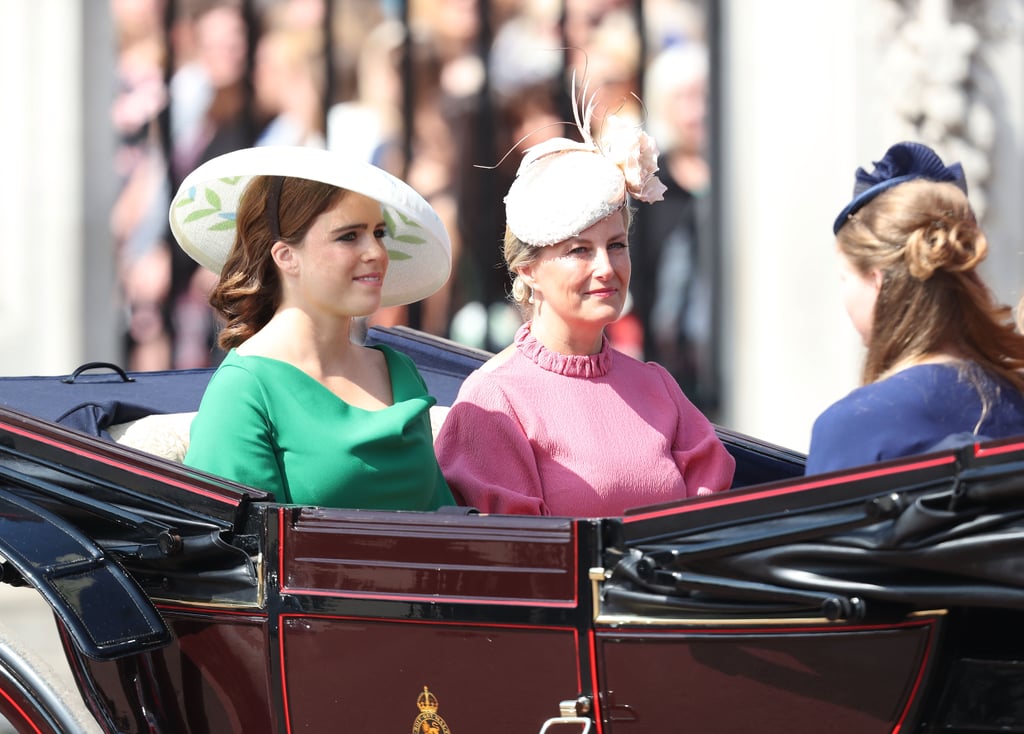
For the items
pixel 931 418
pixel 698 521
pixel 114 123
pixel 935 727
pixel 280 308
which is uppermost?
pixel 114 123

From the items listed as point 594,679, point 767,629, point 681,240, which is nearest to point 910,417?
point 767,629

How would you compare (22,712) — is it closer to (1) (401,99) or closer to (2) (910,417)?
(2) (910,417)

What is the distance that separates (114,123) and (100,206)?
0.32m

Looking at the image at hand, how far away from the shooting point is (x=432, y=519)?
1.90 meters

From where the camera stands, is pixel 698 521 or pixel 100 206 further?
pixel 100 206

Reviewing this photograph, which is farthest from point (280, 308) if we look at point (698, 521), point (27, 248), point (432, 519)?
point (27, 248)

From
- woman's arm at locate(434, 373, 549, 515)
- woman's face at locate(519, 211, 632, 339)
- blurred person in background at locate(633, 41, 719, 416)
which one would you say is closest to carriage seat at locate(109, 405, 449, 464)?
woman's arm at locate(434, 373, 549, 515)

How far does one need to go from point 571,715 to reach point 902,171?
0.92 m

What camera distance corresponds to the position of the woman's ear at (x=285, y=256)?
230 centimetres

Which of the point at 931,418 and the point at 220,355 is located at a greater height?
the point at 220,355

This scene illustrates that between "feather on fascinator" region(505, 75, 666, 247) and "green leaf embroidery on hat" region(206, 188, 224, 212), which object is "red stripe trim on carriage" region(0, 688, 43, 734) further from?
"feather on fascinator" region(505, 75, 666, 247)

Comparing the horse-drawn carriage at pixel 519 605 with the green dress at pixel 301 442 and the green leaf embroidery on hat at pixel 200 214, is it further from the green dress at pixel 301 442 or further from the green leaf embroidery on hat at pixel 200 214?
the green leaf embroidery on hat at pixel 200 214

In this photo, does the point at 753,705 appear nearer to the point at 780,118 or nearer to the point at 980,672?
the point at 980,672

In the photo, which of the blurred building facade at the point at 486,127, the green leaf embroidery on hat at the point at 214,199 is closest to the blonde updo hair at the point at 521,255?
the green leaf embroidery on hat at the point at 214,199
